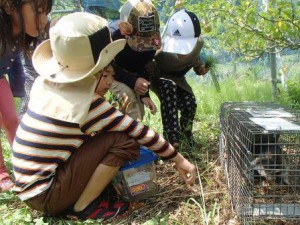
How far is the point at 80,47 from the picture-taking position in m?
1.57

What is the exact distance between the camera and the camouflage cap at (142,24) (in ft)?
7.66

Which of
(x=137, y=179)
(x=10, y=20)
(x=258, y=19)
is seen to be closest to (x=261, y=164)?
(x=137, y=179)

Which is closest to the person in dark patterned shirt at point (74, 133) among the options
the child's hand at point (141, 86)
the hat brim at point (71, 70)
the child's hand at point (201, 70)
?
the hat brim at point (71, 70)

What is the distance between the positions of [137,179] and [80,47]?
72cm

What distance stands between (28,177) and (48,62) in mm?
556

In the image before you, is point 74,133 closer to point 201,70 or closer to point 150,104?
point 150,104

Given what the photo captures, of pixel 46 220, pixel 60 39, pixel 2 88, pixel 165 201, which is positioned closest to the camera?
pixel 60 39

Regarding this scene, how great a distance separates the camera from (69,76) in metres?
1.60

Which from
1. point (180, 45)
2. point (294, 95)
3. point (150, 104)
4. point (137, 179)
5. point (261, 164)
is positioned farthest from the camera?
point (294, 95)

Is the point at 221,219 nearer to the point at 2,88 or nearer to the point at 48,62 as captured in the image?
the point at 48,62

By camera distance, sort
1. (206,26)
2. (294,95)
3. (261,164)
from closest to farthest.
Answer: (261,164), (206,26), (294,95)

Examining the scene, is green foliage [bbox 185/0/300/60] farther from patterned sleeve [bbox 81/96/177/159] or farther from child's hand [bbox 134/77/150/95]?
patterned sleeve [bbox 81/96/177/159]

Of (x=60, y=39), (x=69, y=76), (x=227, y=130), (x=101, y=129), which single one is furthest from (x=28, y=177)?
(x=227, y=130)

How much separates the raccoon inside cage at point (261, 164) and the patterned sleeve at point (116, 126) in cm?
34
